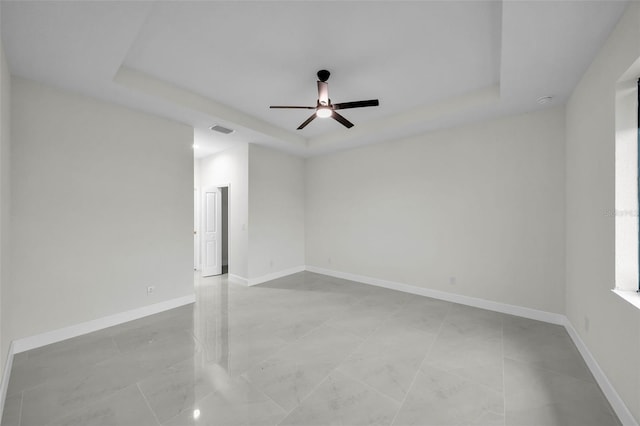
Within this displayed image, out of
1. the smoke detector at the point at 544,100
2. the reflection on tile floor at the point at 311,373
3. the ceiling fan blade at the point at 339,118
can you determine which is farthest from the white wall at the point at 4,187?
the smoke detector at the point at 544,100

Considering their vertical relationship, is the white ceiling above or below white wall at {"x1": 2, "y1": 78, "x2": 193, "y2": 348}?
above

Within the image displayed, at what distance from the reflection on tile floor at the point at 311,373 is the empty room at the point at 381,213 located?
0.02 m

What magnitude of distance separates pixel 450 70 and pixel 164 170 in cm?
399

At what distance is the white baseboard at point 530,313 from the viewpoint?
1.81 meters

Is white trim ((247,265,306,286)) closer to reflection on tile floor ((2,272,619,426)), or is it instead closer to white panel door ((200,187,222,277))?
white panel door ((200,187,222,277))

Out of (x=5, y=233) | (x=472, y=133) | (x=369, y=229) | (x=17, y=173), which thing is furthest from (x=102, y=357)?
(x=472, y=133)

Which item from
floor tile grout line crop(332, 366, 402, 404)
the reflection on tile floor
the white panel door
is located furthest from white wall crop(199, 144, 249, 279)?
floor tile grout line crop(332, 366, 402, 404)

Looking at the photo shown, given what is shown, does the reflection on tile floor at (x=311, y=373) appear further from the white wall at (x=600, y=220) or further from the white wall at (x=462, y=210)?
the white wall at (x=462, y=210)

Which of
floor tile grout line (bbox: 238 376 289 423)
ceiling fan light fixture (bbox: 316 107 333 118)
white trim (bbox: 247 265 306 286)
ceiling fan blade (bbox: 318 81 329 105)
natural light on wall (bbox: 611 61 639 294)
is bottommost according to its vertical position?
floor tile grout line (bbox: 238 376 289 423)

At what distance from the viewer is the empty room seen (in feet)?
6.22

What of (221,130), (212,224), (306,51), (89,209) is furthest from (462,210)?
(212,224)

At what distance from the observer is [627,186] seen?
1907 millimetres

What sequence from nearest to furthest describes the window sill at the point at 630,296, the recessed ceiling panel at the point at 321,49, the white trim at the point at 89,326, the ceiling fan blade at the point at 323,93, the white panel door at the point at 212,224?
the window sill at the point at 630,296 < the recessed ceiling panel at the point at 321,49 < the white trim at the point at 89,326 < the ceiling fan blade at the point at 323,93 < the white panel door at the point at 212,224

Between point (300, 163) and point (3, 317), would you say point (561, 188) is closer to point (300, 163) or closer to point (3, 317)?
point (300, 163)
